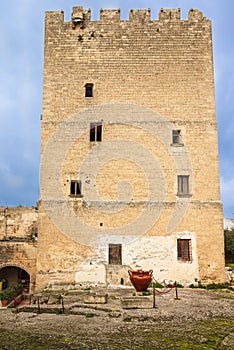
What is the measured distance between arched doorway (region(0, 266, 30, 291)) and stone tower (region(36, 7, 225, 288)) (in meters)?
5.45

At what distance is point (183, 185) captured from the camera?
18.1 metres

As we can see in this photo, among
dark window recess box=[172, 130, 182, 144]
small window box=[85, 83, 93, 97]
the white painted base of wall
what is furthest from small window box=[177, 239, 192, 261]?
small window box=[85, 83, 93, 97]

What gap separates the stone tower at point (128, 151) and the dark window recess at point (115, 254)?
2.7 inches

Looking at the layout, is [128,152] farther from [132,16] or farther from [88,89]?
[132,16]

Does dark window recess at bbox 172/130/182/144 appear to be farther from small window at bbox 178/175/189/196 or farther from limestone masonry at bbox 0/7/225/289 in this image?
small window at bbox 178/175/189/196

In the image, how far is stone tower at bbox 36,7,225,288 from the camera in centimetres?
1742

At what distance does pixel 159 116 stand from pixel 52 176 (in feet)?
20.7

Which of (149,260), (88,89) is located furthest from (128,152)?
(149,260)

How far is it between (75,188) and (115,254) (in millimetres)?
3815

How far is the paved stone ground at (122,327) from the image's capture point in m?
6.98

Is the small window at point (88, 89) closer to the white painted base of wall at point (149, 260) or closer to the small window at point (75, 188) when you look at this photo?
the small window at point (75, 188)

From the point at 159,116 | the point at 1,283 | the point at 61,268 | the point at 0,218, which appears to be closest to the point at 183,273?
the point at 61,268

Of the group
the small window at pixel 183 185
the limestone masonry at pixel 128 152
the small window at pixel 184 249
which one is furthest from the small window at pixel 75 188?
the small window at pixel 184 249

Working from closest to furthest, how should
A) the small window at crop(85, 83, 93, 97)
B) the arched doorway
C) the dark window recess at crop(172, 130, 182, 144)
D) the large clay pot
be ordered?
the large clay pot
the dark window recess at crop(172, 130, 182, 144)
the small window at crop(85, 83, 93, 97)
the arched doorway
